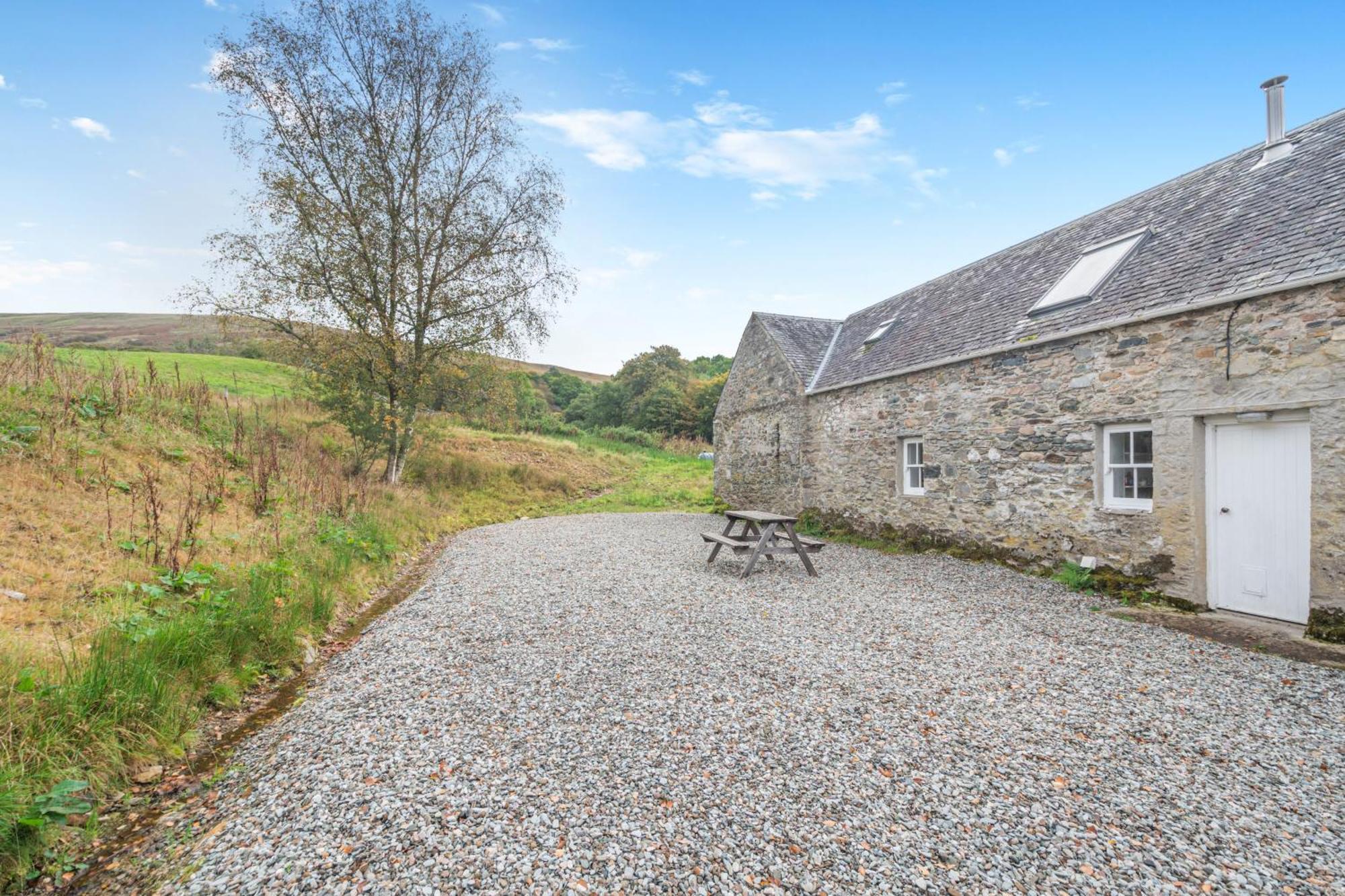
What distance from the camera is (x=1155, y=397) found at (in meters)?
6.55

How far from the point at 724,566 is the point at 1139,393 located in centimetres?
601

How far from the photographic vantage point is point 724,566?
867 cm

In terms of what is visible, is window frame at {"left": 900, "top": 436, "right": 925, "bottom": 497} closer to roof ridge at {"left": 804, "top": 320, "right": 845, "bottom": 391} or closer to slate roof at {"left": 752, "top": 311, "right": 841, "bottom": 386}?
roof ridge at {"left": 804, "top": 320, "right": 845, "bottom": 391}

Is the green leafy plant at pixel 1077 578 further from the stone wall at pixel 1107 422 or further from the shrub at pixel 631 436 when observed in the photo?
the shrub at pixel 631 436

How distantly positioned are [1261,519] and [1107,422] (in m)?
1.84

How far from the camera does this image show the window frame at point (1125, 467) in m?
6.70

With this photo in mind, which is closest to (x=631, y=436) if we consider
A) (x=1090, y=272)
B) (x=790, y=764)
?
(x=1090, y=272)

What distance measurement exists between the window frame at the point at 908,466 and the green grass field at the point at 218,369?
14.9m

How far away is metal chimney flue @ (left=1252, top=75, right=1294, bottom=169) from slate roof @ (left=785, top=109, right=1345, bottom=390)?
0.15 metres

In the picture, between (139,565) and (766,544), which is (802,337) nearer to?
(766,544)

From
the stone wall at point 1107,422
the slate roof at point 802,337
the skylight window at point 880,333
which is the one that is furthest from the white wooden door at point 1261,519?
the slate roof at point 802,337

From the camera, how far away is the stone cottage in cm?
544

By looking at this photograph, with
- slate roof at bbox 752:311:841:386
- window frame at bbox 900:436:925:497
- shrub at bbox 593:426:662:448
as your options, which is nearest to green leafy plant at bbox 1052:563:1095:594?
window frame at bbox 900:436:925:497

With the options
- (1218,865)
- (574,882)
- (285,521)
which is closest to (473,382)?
(285,521)
